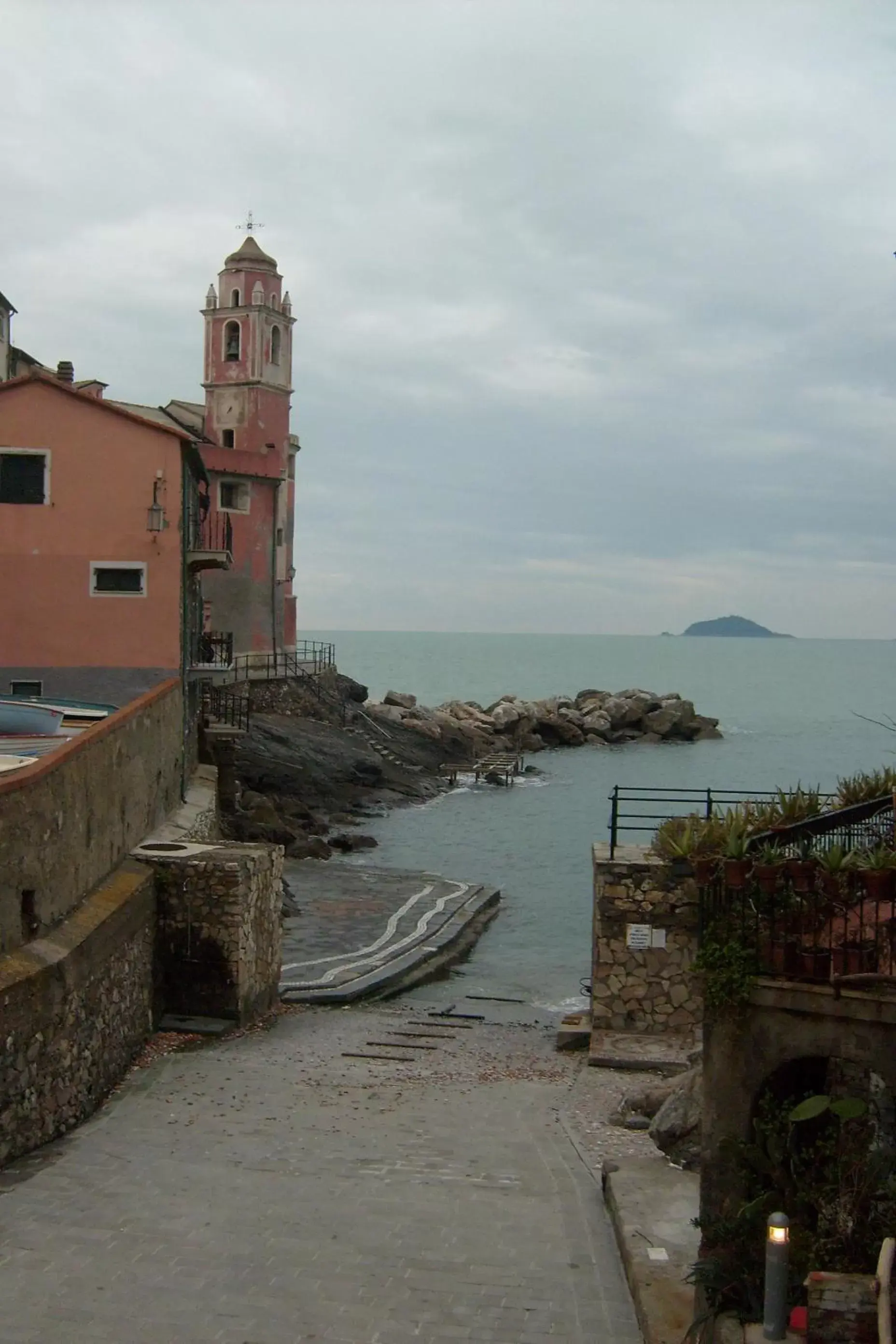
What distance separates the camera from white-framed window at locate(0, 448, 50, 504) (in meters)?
27.2

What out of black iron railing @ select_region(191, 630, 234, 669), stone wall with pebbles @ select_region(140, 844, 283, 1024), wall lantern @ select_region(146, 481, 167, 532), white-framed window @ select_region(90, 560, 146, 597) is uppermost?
wall lantern @ select_region(146, 481, 167, 532)

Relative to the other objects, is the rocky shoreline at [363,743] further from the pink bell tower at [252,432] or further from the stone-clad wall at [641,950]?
the stone-clad wall at [641,950]

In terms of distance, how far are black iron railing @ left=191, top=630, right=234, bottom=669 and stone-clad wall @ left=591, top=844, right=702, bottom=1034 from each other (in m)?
14.0

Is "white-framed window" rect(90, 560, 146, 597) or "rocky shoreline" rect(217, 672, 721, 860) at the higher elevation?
"white-framed window" rect(90, 560, 146, 597)

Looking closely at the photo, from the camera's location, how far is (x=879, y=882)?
28.0 ft

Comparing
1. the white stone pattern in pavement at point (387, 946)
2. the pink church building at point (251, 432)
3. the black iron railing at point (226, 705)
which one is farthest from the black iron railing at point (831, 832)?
the pink church building at point (251, 432)

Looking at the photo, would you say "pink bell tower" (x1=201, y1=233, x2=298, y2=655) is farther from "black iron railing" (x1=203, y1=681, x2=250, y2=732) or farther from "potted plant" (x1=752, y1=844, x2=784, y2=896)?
"potted plant" (x1=752, y1=844, x2=784, y2=896)

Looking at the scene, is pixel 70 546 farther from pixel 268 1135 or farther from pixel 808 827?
pixel 808 827

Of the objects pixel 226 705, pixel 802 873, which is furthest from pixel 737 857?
pixel 226 705

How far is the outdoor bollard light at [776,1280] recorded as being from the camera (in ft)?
24.9

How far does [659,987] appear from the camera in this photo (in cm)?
1941

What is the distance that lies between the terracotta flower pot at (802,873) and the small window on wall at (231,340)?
6140 centimetres

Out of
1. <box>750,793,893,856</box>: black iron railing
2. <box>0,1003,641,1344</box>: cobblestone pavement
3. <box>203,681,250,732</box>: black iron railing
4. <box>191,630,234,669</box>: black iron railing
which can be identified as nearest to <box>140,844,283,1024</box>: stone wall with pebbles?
<box>0,1003,641,1344</box>: cobblestone pavement

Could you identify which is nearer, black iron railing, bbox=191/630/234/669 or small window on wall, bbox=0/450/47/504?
small window on wall, bbox=0/450/47/504
